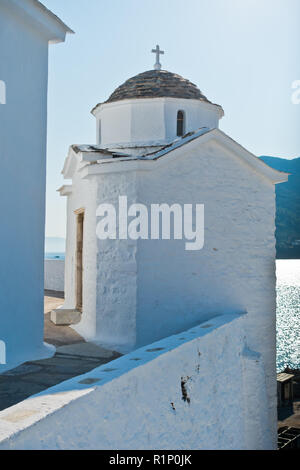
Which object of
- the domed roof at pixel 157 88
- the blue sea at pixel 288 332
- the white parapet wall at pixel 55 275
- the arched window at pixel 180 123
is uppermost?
the domed roof at pixel 157 88

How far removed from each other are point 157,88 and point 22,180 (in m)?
5.49

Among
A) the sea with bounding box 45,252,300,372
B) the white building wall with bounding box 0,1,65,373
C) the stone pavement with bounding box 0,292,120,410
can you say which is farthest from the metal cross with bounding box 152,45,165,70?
the sea with bounding box 45,252,300,372

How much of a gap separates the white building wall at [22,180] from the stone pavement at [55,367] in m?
0.33

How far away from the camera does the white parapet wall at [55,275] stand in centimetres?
1543

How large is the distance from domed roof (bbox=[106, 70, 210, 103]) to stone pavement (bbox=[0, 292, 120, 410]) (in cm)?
550

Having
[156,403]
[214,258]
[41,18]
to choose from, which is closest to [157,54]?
[41,18]

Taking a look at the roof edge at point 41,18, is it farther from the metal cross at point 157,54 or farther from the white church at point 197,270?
the metal cross at point 157,54

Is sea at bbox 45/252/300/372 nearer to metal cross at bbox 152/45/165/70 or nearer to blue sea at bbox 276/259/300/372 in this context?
blue sea at bbox 276/259/300/372

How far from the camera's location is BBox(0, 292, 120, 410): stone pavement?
487 cm

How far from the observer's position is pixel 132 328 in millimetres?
7453

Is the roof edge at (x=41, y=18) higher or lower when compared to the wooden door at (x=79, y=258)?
higher

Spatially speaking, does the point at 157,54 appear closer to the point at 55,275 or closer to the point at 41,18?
the point at 41,18

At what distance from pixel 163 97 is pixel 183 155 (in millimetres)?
3140

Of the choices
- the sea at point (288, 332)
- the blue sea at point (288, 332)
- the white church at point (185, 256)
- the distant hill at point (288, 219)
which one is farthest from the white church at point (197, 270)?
the distant hill at point (288, 219)
